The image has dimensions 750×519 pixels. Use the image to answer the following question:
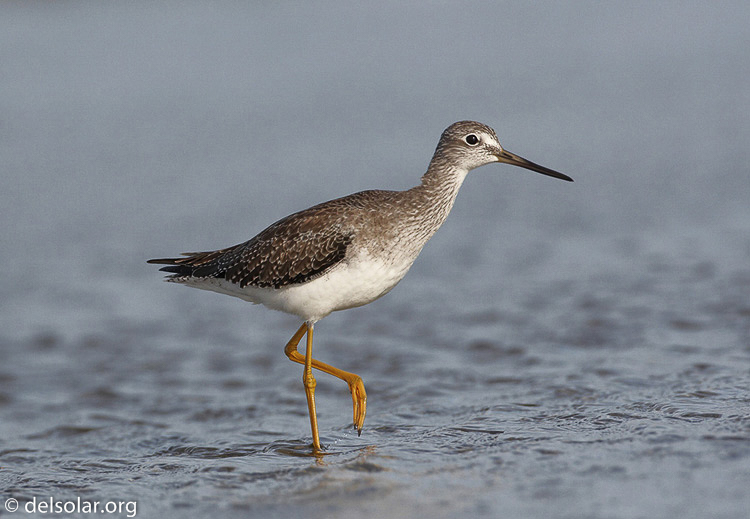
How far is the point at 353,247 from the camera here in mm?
7957

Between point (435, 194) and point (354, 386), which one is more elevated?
point (435, 194)

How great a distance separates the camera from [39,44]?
85.3 ft

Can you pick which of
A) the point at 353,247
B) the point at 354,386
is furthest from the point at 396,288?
the point at 353,247

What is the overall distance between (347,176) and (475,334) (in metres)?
7.34

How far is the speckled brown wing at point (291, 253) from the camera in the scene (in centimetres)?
809

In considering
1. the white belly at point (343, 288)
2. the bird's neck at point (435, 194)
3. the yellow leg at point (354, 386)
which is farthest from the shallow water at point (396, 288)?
the bird's neck at point (435, 194)

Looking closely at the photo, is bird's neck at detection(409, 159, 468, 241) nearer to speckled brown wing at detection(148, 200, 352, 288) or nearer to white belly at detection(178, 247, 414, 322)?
white belly at detection(178, 247, 414, 322)

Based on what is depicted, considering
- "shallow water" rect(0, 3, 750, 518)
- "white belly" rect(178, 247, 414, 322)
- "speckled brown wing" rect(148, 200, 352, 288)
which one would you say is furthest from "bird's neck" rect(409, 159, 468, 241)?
"shallow water" rect(0, 3, 750, 518)

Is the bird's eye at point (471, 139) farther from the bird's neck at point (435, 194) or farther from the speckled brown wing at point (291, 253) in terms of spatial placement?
the speckled brown wing at point (291, 253)

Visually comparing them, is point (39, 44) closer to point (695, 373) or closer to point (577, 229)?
point (577, 229)

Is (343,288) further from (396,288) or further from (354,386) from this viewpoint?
(396,288)

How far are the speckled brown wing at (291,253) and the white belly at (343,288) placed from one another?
9cm

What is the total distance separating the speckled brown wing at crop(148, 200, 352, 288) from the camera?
8.09m

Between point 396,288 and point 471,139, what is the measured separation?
215 inches
